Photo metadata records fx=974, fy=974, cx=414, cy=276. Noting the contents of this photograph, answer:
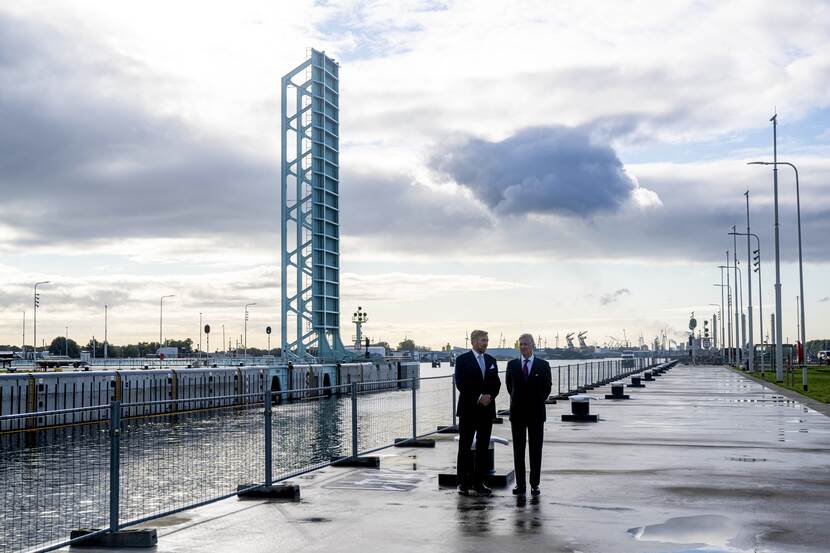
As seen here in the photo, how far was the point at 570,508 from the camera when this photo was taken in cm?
1169

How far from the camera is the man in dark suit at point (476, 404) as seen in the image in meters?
12.5

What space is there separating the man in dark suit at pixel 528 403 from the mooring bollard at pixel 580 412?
13.3m

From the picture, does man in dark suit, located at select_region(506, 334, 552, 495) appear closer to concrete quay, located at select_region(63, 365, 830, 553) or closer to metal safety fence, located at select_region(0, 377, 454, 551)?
concrete quay, located at select_region(63, 365, 830, 553)

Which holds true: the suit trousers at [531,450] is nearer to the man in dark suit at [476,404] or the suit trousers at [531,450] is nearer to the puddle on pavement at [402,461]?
the man in dark suit at [476,404]

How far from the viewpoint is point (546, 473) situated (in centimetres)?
1502

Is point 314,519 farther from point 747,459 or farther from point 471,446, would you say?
point 747,459

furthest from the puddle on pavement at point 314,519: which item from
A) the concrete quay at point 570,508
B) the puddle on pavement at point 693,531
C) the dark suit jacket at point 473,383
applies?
the puddle on pavement at point 693,531

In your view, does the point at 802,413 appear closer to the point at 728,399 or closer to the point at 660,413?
the point at 660,413

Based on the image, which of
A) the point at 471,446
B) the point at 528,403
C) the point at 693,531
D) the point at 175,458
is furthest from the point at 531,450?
the point at 175,458

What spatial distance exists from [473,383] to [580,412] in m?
14.3

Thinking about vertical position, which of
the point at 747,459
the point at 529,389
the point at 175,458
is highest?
the point at 529,389

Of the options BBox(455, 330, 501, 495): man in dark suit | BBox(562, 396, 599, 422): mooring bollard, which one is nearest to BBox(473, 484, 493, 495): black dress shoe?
BBox(455, 330, 501, 495): man in dark suit

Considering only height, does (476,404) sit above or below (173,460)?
above

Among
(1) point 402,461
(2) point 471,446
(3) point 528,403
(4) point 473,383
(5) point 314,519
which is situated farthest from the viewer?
(1) point 402,461
